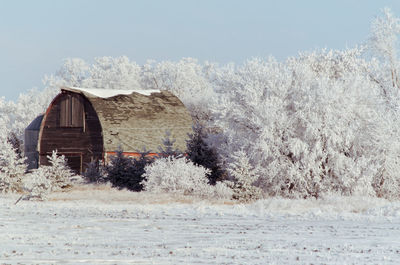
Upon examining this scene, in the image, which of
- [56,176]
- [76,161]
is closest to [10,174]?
[56,176]

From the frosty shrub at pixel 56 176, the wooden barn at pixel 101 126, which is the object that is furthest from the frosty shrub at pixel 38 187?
the wooden barn at pixel 101 126

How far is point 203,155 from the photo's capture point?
94.3 feet

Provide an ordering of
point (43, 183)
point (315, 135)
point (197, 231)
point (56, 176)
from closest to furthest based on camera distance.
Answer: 1. point (197, 231)
2. point (315, 135)
3. point (43, 183)
4. point (56, 176)

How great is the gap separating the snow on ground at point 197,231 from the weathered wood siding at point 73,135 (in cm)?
1443

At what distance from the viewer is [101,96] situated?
132 ft

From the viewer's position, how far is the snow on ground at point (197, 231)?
1171 centimetres

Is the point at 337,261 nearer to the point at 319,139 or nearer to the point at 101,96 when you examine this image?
the point at 319,139

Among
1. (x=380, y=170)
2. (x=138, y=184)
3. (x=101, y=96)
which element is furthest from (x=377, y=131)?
(x=101, y=96)

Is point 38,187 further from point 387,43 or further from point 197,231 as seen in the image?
point 387,43

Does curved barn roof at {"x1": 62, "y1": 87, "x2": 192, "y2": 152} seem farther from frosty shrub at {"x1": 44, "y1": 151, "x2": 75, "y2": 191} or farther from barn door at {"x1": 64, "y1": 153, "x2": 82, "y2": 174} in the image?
frosty shrub at {"x1": 44, "y1": 151, "x2": 75, "y2": 191}

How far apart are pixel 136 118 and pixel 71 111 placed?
5.06 m

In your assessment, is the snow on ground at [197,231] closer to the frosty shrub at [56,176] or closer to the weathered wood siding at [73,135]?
the frosty shrub at [56,176]

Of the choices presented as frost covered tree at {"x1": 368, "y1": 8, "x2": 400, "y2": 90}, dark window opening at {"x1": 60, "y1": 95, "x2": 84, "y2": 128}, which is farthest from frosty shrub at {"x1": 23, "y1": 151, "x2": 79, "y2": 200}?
frost covered tree at {"x1": 368, "y1": 8, "x2": 400, "y2": 90}

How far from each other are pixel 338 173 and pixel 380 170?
7.32 ft
